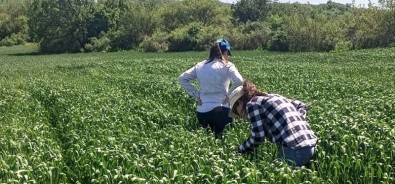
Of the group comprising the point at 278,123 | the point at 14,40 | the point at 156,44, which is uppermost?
the point at 278,123

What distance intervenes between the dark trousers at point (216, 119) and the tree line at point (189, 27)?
52.1 metres

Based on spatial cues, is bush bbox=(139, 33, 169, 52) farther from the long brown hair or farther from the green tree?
the long brown hair

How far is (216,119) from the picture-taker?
26.2 feet

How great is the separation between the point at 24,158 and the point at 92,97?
27.3ft

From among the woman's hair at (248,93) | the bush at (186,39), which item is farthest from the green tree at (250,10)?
the woman's hair at (248,93)

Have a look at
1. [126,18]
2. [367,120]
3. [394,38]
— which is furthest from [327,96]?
[126,18]

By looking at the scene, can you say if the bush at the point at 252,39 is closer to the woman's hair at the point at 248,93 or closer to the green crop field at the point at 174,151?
the green crop field at the point at 174,151

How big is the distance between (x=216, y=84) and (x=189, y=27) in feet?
250

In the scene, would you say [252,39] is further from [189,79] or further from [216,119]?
[216,119]

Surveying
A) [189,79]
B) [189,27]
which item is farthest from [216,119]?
[189,27]

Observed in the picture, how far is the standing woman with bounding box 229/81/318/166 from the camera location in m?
5.63

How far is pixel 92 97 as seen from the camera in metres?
15.0

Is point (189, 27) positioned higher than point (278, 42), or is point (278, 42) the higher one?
point (189, 27)

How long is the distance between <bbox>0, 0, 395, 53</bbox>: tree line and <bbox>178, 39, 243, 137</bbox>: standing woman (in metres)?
52.2
